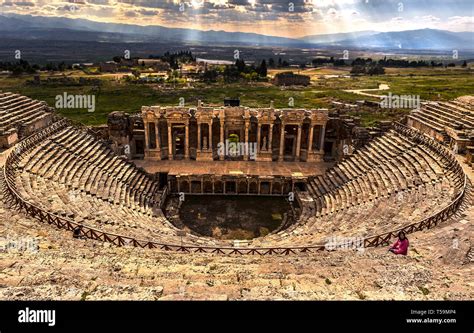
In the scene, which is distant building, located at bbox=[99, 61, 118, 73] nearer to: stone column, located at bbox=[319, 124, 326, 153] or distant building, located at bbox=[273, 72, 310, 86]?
distant building, located at bbox=[273, 72, 310, 86]

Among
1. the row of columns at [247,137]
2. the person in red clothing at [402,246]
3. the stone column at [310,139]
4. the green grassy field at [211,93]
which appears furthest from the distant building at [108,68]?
the person in red clothing at [402,246]

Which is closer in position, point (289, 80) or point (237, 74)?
point (289, 80)

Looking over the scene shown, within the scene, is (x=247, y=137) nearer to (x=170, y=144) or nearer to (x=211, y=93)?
(x=170, y=144)

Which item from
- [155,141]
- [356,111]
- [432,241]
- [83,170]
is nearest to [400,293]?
[432,241]

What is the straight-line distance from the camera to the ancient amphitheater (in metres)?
13.3

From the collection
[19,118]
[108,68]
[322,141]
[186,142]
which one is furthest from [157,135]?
[108,68]

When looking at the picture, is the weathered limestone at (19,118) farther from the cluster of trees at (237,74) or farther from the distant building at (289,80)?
the distant building at (289,80)

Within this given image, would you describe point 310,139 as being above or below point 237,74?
below

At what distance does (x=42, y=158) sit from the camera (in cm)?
2903

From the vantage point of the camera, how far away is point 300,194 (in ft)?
116

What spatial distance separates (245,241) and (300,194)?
11.3m
